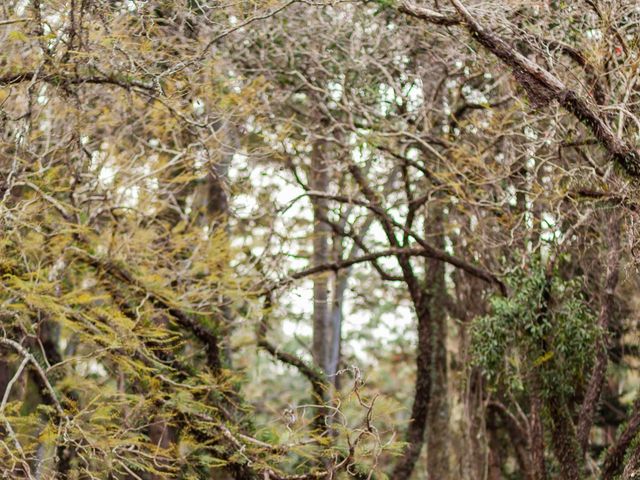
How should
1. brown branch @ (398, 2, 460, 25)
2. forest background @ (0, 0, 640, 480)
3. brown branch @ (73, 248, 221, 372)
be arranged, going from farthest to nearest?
brown branch @ (73, 248, 221, 372), brown branch @ (398, 2, 460, 25), forest background @ (0, 0, 640, 480)

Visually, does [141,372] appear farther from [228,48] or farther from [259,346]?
[228,48]

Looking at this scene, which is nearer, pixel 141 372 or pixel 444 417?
pixel 141 372

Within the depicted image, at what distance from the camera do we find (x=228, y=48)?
36.0ft

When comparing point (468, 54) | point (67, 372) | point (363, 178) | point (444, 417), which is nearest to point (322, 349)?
point (444, 417)

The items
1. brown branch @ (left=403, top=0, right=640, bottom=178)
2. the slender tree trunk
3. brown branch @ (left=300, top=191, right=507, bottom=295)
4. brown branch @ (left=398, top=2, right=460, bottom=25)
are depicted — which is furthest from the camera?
the slender tree trunk

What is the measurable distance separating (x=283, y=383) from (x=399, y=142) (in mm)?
9990

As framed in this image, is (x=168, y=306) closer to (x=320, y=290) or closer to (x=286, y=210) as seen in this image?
(x=286, y=210)

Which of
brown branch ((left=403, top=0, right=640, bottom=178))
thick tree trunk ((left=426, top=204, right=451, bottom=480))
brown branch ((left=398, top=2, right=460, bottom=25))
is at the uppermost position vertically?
brown branch ((left=398, top=2, right=460, bottom=25))

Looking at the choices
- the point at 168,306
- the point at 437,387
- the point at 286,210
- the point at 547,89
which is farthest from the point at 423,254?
the point at 547,89

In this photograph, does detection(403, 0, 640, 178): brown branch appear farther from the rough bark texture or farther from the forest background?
the rough bark texture

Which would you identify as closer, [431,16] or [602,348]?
[431,16]

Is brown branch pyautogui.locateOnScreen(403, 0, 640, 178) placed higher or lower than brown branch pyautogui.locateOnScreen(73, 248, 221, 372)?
higher

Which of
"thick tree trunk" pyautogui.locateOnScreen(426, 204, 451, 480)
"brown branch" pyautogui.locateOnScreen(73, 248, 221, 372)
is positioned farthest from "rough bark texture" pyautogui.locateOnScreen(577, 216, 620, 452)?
"brown branch" pyautogui.locateOnScreen(73, 248, 221, 372)

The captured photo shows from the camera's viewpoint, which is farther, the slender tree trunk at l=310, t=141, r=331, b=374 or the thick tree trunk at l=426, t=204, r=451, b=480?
the slender tree trunk at l=310, t=141, r=331, b=374
